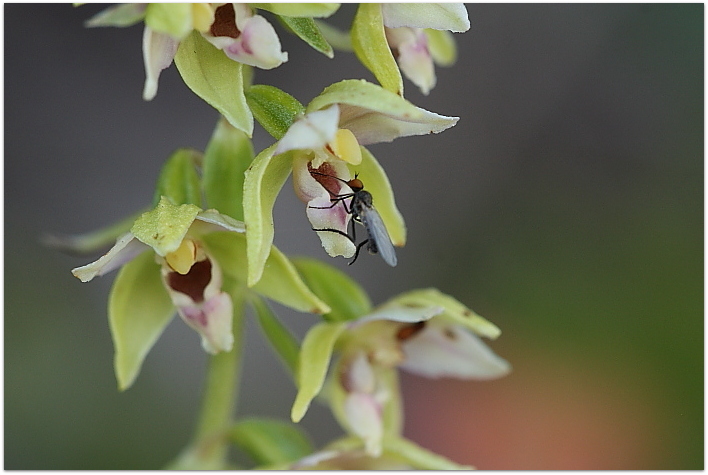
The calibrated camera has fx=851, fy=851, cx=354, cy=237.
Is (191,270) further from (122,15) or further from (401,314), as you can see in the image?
(122,15)

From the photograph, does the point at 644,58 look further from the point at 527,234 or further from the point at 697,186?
the point at 527,234

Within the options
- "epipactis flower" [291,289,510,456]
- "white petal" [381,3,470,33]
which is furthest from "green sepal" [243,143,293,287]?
"epipactis flower" [291,289,510,456]

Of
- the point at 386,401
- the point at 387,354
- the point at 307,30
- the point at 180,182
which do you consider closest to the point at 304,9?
the point at 307,30

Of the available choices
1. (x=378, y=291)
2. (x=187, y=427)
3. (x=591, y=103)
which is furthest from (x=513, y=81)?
(x=187, y=427)

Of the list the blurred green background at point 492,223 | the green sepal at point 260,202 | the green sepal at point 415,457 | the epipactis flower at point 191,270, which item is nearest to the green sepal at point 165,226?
the epipactis flower at point 191,270

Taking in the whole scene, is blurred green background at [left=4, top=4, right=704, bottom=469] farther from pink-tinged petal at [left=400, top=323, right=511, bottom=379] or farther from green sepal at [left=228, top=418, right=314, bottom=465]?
pink-tinged petal at [left=400, top=323, right=511, bottom=379]

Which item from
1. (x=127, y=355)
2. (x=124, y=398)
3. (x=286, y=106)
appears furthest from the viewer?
(x=124, y=398)

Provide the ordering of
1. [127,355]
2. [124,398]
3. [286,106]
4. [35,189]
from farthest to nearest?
[35,189], [124,398], [127,355], [286,106]
